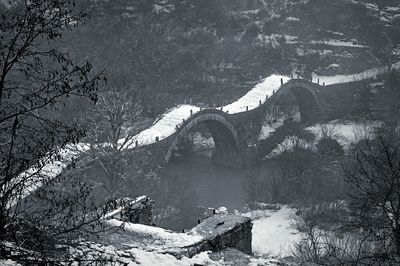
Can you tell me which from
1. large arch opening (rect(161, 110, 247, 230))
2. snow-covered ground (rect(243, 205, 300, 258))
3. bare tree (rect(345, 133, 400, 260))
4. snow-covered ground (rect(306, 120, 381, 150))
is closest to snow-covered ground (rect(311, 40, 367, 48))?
snow-covered ground (rect(306, 120, 381, 150))

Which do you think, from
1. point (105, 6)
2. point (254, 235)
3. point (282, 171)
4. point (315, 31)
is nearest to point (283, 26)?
point (315, 31)

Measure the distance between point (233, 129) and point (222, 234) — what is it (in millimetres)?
31578

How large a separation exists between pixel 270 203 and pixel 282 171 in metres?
3.69

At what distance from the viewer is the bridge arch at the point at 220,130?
1484 inches

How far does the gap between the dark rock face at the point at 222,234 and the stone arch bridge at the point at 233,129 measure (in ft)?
64.3

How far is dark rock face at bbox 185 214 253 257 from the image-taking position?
12066 mm

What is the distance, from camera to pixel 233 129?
144 feet

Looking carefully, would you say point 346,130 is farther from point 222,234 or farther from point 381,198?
point 222,234

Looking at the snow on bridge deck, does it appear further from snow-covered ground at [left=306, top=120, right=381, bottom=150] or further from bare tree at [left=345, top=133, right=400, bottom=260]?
bare tree at [left=345, top=133, right=400, bottom=260]

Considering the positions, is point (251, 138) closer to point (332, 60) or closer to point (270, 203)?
point (270, 203)

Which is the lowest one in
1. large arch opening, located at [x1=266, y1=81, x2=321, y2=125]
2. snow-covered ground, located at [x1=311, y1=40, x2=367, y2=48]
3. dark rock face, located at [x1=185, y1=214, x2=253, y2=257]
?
dark rock face, located at [x1=185, y1=214, x2=253, y2=257]

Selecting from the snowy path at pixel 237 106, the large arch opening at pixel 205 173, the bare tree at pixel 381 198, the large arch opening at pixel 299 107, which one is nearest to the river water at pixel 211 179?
the large arch opening at pixel 205 173

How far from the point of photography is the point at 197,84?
59719 millimetres

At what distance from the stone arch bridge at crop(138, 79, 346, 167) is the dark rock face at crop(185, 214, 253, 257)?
19603mm
